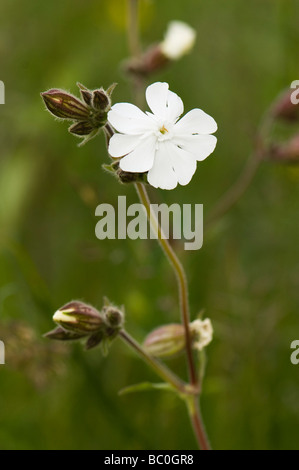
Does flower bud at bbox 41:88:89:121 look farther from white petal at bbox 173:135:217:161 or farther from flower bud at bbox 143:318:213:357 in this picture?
flower bud at bbox 143:318:213:357

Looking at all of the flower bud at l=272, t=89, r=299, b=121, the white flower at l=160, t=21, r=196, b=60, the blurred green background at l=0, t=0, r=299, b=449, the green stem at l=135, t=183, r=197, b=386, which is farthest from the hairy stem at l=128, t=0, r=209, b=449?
the white flower at l=160, t=21, r=196, b=60

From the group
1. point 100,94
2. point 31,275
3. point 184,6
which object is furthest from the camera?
point 184,6

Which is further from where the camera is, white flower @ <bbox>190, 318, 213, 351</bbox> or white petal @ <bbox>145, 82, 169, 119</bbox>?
white flower @ <bbox>190, 318, 213, 351</bbox>

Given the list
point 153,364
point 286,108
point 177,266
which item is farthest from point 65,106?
point 286,108

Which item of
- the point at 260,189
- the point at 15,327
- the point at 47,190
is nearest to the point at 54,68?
the point at 47,190
